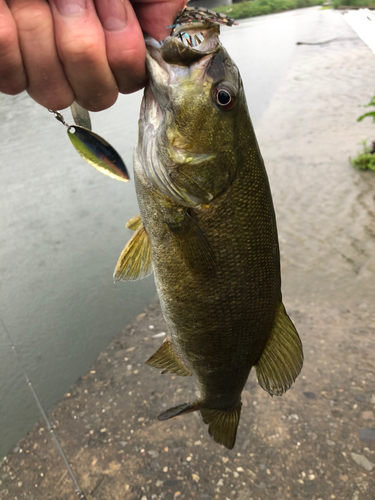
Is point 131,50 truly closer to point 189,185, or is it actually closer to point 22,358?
point 189,185

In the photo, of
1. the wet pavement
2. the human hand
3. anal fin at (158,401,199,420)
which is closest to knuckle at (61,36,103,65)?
the human hand

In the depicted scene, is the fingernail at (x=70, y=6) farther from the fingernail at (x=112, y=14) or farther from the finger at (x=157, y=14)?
the finger at (x=157, y=14)

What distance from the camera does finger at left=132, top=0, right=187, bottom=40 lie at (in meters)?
0.93

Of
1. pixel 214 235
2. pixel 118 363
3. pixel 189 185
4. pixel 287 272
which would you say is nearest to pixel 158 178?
pixel 189 185

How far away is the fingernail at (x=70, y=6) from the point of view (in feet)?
2.68

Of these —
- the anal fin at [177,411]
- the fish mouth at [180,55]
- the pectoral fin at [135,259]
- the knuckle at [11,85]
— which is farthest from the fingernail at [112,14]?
the anal fin at [177,411]

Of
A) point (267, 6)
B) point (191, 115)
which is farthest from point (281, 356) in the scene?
point (267, 6)

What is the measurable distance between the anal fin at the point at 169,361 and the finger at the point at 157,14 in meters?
1.01

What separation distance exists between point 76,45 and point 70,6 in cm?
8

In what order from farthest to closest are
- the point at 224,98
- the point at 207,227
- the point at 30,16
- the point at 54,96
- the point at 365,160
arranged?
1. the point at 365,160
2. the point at 207,227
3. the point at 224,98
4. the point at 54,96
5. the point at 30,16

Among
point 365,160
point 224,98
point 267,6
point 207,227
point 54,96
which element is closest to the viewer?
point 54,96

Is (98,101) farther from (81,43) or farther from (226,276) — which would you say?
(226,276)

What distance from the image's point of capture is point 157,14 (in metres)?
0.94

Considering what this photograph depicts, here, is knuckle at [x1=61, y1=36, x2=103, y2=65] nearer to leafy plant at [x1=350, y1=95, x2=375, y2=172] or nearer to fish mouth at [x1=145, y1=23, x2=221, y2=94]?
fish mouth at [x1=145, y1=23, x2=221, y2=94]
